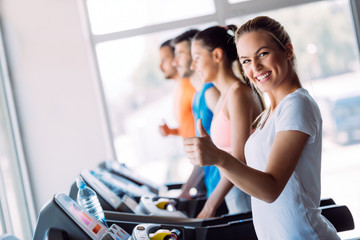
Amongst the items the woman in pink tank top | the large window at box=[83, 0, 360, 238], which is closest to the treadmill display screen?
the woman in pink tank top

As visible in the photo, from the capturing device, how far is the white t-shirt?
3.17 feet

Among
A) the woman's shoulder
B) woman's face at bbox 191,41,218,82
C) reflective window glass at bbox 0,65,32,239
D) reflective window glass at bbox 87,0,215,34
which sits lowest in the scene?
reflective window glass at bbox 0,65,32,239

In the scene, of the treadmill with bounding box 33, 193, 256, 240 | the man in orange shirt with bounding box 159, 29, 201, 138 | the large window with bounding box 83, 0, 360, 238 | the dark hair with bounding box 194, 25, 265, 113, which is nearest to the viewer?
the treadmill with bounding box 33, 193, 256, 240

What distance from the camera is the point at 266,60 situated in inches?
42.5

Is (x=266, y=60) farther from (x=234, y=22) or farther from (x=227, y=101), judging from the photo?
(x=234, y=22)

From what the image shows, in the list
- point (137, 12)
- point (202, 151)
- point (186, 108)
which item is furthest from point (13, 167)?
point (202, 151)

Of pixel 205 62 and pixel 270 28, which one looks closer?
pixel 270 28

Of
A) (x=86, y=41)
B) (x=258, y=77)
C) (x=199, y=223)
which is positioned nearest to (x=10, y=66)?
(x=86, y=41)

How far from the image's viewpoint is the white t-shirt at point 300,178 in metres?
0.97

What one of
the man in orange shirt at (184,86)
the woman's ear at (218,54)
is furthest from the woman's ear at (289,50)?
the man in orange shirt at (184,86)

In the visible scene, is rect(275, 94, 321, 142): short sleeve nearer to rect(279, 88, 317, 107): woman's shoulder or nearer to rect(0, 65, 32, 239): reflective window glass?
rect(279, 88, 317, 107): woman's shoulder

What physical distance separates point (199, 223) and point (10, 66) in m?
2.66

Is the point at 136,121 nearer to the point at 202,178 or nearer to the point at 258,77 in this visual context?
the point at 202,178

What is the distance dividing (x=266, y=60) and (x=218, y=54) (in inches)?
24.9
